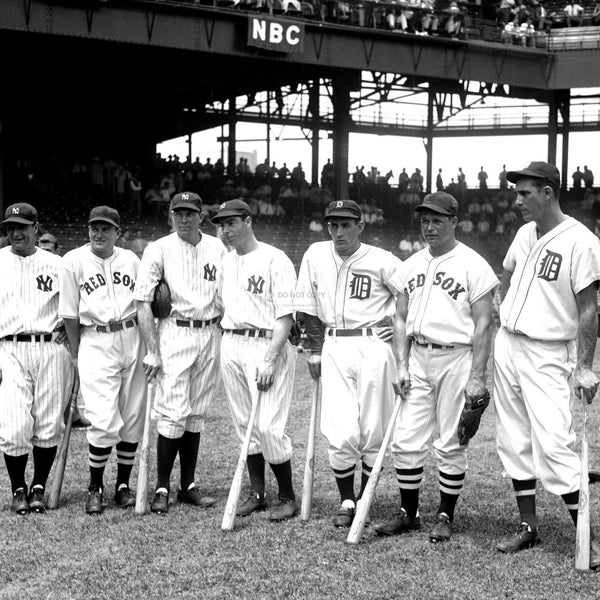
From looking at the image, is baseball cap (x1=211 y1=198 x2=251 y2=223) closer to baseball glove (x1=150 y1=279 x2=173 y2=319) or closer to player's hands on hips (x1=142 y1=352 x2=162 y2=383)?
baseball glove (x1=150 y1=279 x2=173 y2=319)

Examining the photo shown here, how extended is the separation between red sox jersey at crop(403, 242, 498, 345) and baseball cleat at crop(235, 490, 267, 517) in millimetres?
1596

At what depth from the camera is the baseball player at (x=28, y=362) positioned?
236 inches

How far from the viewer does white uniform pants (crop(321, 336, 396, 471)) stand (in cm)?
562

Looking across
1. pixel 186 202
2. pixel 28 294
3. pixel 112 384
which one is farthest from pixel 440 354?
pixel 28 294

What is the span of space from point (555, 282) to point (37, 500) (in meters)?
3.71

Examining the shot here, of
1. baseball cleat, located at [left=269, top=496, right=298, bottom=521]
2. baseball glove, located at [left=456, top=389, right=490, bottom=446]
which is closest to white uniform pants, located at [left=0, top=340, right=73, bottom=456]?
baseball cleat, located at [left=269, top=496, right=298, bottom=521]

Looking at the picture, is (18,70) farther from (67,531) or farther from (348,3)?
(67,531)

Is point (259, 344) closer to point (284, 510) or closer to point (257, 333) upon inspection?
point (257, 333)

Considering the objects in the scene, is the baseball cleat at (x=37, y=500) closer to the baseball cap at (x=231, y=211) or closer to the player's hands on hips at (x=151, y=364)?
the player's hands on hips at (x=151, y=364)

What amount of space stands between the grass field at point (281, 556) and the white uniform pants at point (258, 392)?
18.6 inches

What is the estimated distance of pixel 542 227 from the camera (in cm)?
511

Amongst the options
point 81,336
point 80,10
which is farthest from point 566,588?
point 80,10

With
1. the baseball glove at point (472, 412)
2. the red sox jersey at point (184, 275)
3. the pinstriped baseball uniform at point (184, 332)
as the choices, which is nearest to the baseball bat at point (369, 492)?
the baseball glove at point (472, 412)

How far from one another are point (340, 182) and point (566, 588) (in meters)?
21.0
